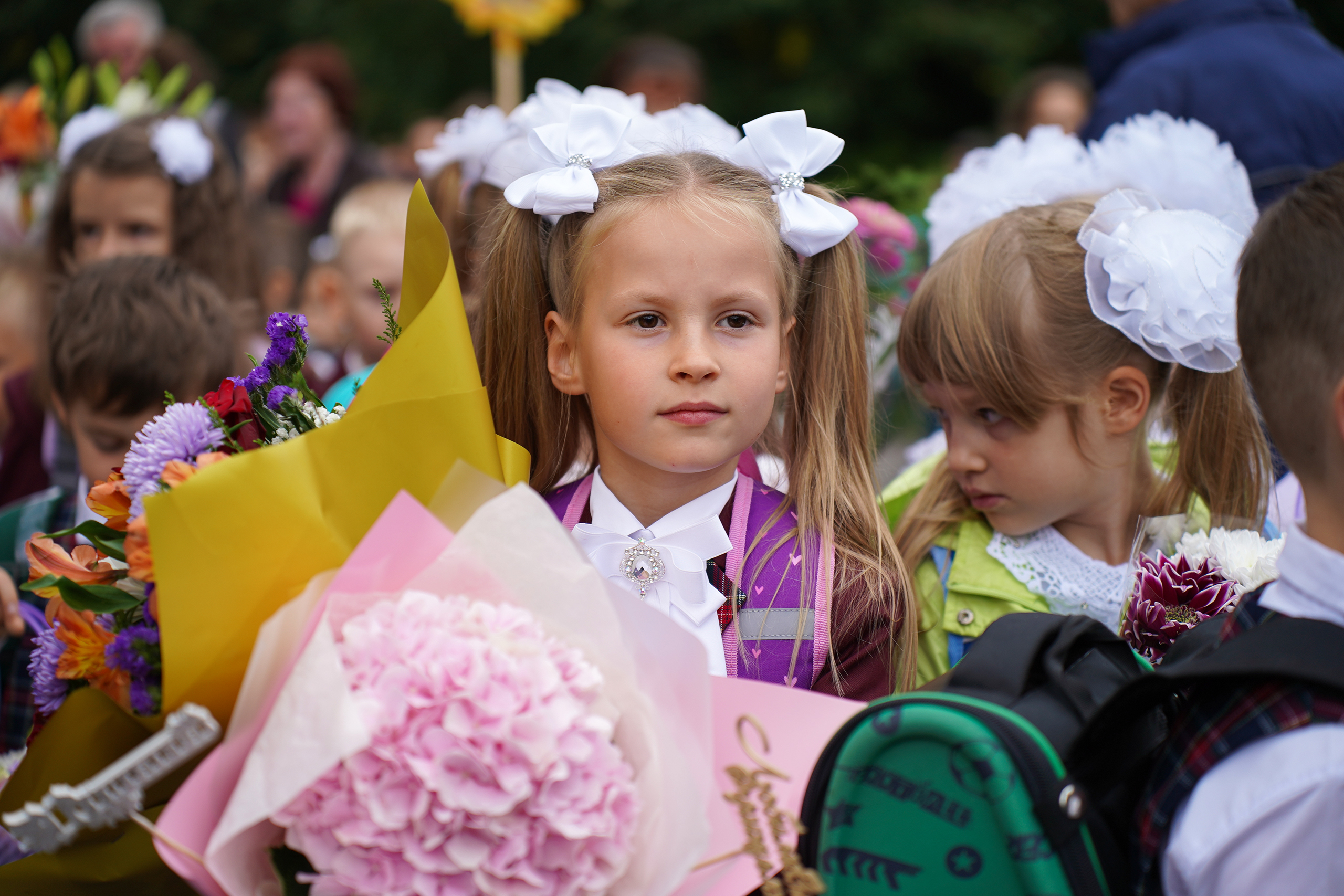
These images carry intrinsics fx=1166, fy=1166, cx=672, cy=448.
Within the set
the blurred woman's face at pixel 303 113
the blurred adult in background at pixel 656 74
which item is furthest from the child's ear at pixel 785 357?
the blurred woman's face at pixel 303 113

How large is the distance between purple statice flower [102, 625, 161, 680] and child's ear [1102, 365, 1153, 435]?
1895 millimetres

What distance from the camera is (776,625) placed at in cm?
205

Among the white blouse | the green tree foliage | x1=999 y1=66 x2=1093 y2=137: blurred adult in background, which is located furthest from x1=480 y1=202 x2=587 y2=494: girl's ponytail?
the green tree foliage

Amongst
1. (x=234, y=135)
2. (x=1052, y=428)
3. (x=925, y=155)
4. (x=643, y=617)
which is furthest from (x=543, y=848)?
(x=925, y=155)

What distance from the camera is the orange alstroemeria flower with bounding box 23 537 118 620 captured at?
4.99 ft

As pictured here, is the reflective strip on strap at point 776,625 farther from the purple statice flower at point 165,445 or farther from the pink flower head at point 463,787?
the purple statice flower at point 165,445

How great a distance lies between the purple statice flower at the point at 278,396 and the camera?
1678 mm

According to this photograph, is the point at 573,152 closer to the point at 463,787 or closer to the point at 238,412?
the point at 238,412

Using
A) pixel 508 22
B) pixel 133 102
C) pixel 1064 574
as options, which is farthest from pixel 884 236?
pixel 508 22

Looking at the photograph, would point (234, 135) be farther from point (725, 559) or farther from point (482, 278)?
point (725, 559)

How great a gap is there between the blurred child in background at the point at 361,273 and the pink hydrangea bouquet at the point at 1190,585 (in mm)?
2724

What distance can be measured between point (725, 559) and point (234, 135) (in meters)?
6.26

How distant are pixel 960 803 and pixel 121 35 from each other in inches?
317

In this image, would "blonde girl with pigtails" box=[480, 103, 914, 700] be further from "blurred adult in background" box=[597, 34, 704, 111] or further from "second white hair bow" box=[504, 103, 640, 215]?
"blurred adult in background" box=[597, 34, 704, 111]
